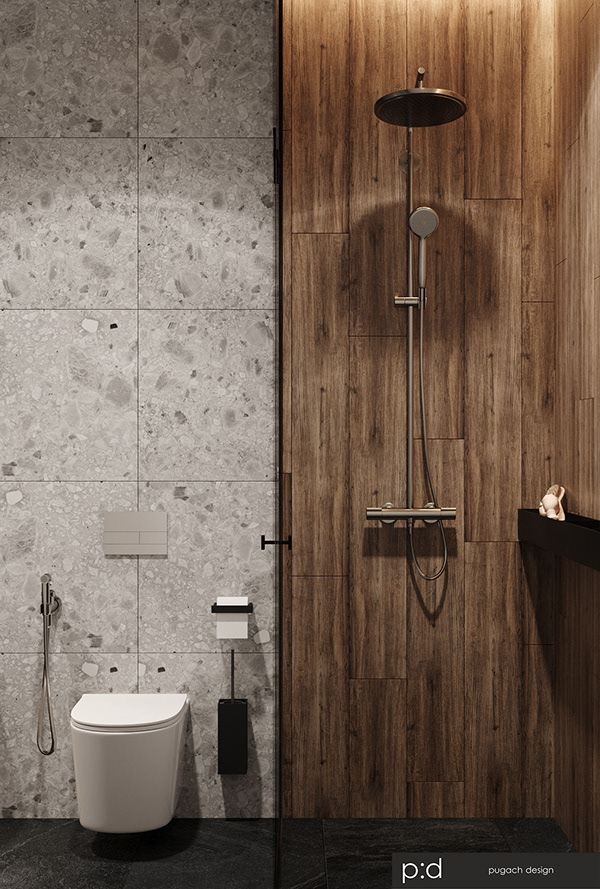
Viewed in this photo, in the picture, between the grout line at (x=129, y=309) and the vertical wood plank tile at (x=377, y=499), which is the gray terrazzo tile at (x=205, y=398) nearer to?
the grout line at (x=129, y=309)

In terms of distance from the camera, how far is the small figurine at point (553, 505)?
1992 millimetres

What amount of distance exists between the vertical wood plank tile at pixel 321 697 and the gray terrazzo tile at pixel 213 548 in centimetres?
32

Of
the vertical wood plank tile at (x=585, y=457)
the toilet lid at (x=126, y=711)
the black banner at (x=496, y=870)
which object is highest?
the vertical wood plank tile at (x=585, y=457)

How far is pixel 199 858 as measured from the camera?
2.22 meters

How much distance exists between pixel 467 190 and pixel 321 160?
43cm

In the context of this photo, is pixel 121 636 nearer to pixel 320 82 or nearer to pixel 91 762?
pixel 91 762

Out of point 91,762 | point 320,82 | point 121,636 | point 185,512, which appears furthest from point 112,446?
point 320,82

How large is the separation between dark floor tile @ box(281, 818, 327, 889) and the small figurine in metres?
1.10

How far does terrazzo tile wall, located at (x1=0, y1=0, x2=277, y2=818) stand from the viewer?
2447 millimetres

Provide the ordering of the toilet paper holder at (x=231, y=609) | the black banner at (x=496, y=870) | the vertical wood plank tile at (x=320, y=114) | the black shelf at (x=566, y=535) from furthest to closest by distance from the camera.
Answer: the toilet paper holder at (x=231, y=609)
the vertical wood plank tile at (x=320, y=114)
the black banner at (x=496, y=870)
the black shelf at (x=566, y=535)

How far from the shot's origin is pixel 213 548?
2.47m

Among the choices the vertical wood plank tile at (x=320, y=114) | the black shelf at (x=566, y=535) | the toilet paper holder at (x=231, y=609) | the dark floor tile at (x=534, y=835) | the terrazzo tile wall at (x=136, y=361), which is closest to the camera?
the black shelf at (x=566, y=535)

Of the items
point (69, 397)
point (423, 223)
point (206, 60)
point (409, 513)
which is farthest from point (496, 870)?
point (206, 60)

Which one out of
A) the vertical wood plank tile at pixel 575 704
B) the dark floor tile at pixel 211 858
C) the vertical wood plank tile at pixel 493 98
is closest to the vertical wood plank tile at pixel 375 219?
the vertical wood plank tile at pixel 493 98
